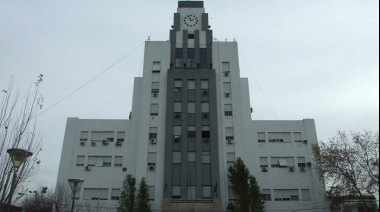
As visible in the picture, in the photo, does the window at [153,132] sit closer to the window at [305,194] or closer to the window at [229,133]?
the window at [229,133]

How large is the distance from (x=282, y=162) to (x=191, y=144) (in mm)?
10912

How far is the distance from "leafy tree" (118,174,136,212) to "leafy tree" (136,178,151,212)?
0.62 m

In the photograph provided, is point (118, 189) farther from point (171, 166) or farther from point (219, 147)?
point (219, 147)

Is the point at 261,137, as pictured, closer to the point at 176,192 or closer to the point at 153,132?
the point at 176,192

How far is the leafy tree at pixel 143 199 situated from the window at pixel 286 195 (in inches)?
567

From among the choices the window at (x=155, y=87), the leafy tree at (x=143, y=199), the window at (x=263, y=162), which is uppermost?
the window at (x=155, y=87)

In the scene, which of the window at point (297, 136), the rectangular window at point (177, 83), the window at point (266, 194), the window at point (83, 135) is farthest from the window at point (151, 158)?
the window at point (297, 136)

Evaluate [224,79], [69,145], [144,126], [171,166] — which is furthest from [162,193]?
[224,79]

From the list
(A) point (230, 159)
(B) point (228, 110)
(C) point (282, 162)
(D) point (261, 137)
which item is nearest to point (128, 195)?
(A) point (230, 159)

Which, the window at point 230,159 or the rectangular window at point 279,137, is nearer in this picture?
the window at point 230,159

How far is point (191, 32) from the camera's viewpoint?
5091 cm

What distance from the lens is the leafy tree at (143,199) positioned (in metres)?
37.8

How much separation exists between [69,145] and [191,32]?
21.8 meters

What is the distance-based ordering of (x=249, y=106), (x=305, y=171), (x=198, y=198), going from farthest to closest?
(x=249, y=106) → (x=305, y=171) → (x=198, y=198)
